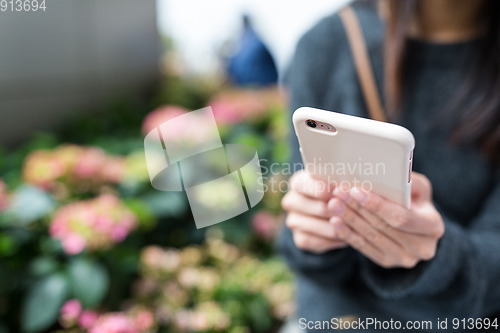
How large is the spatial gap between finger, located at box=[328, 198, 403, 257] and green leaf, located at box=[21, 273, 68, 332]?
0.69 meters

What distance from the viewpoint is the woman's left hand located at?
0.36 meters

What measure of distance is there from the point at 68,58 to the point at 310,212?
1.65m

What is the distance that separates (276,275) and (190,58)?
218cm

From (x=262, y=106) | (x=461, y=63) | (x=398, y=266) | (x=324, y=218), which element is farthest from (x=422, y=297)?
(x=262, y=106)

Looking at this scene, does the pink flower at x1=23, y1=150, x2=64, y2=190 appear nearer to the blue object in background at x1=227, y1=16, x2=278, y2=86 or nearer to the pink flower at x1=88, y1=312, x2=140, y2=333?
the pink flower at x1=88, y1=312, x2=140, y2=333

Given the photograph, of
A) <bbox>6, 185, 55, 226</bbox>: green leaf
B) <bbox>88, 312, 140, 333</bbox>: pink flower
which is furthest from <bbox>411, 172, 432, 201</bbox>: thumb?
<bbox>6, 185, 55, 226</bbox>: green leaf

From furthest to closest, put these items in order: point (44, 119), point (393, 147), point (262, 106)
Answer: point (262, 106)
point (44, 119)
point (393, 147)

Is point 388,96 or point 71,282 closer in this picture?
point 388,96

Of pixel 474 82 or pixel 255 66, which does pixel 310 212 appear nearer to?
pixel 474 82

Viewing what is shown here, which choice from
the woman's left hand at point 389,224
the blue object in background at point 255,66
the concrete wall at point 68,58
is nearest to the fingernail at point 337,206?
the woman's left hand at point 389,224

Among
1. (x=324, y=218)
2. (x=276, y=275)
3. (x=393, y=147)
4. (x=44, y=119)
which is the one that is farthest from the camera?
(x=44, y=119)

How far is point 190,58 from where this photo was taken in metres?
2.94

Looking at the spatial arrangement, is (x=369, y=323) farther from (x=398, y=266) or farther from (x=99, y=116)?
(x=99, y=116)

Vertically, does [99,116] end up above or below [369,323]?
below
